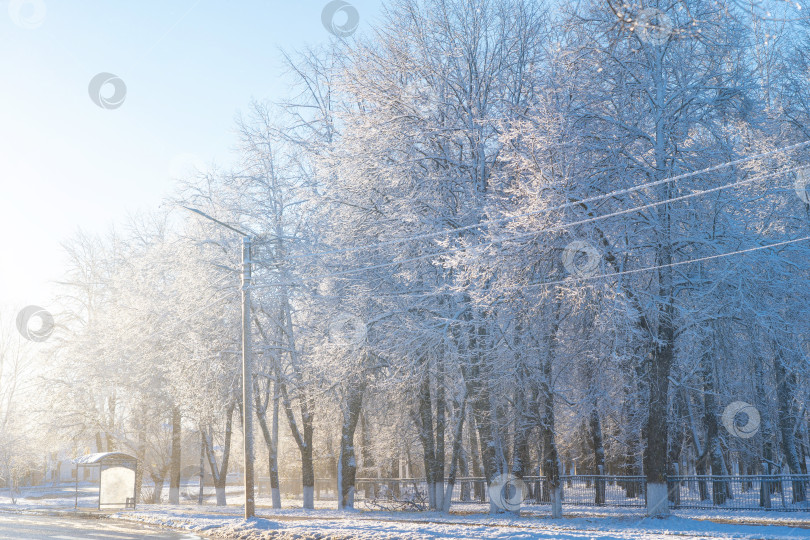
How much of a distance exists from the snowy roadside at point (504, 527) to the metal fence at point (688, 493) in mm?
1968

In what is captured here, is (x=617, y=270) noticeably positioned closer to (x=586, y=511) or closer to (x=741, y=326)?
(x=741, y=326)

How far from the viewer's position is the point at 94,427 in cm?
3544

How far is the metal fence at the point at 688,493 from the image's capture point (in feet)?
74.6

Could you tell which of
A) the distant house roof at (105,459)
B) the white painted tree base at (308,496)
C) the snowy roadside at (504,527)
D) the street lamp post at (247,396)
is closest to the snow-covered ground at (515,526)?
the snowy roadside at (504,527)

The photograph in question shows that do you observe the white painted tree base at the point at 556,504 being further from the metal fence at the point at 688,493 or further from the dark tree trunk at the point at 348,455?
the dark tree trunk at the point at 348,455

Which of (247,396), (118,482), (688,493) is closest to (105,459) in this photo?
(118,482)

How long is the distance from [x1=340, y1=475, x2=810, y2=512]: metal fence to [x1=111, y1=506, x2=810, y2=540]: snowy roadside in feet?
6.46

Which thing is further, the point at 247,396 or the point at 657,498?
the point at 657,498

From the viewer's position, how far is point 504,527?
54.3ft

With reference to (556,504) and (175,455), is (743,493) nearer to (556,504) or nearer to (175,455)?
(556,504)

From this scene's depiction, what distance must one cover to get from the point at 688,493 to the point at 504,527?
41.5 ft

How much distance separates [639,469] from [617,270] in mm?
20342

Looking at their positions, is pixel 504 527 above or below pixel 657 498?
below

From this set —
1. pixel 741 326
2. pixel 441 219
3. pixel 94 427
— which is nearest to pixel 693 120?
pixel 741 326
